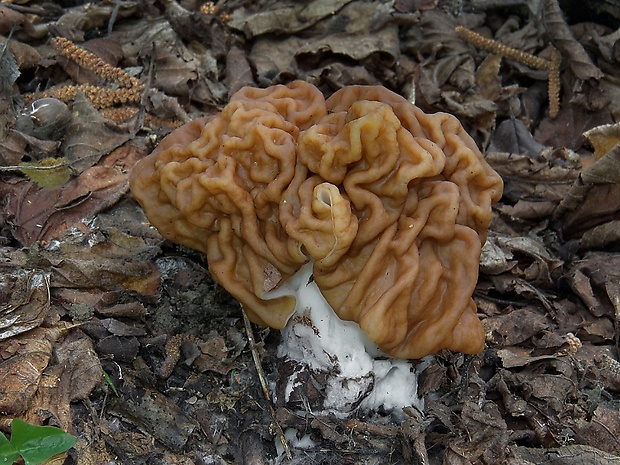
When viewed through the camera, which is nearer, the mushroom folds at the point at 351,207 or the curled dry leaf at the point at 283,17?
the mushroom folds at the point at 351,207

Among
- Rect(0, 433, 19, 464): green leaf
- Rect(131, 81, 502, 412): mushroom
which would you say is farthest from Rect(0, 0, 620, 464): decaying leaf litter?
Rect(131, 81, 502, 412): mushroom

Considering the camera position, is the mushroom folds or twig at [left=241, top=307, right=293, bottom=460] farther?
twig at [left=241, top=307, right=293, bottom=460]

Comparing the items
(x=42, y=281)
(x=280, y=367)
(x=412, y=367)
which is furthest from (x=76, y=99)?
(x=412, y=367)

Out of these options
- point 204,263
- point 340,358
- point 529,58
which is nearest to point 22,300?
point 204,263

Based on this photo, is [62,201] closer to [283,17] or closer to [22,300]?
[22,300]

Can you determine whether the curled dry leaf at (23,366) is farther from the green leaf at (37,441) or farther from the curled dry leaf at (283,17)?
the curled dry leaf at (283,17)

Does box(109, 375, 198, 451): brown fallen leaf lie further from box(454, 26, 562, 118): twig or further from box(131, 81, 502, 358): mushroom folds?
box(454, 26, 562, 118): twig

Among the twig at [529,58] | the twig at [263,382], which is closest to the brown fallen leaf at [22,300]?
the twig at [263,382]
